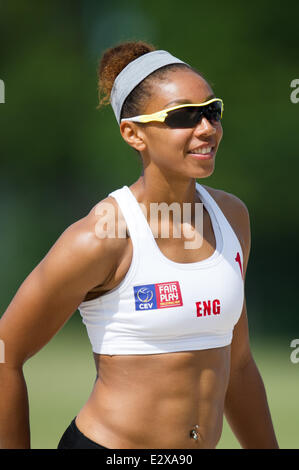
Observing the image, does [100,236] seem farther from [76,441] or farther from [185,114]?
[76,441]

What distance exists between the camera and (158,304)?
96.3 inches

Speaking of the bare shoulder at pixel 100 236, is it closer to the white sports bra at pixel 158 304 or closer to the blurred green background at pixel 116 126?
the white sports bra at pixel 158 304

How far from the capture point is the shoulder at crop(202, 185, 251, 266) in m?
2.82

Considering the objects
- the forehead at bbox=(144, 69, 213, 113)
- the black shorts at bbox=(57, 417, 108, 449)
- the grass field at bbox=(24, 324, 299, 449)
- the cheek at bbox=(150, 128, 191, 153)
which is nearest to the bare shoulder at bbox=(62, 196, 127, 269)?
the cheek at bbox=(150, 128, 191, 153)

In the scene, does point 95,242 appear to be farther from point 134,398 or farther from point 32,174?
point 32,174

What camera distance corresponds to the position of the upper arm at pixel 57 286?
2.43 metres

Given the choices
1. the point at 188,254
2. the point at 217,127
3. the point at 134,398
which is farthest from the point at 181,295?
the point at 217,127

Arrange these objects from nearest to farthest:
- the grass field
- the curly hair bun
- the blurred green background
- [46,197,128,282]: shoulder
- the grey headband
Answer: [46,197,128,282]: shoulder < the grey headband < the curly hair bun < the grass field < the blurred green background

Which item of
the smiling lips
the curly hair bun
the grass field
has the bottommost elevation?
the grass field

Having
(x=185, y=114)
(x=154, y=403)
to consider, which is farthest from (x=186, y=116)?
(x=154, y=403)

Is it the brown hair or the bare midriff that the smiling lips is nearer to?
the brown hair

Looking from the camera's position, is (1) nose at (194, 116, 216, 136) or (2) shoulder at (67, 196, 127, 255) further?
(1) nose at (194, 116, 216, 136)

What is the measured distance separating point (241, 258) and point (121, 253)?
0.49 metres

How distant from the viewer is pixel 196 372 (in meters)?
2.51
